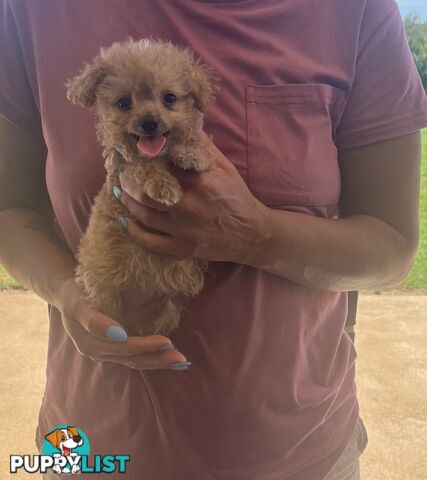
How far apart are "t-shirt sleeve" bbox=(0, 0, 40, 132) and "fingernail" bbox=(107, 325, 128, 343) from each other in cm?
35

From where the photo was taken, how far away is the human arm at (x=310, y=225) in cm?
68

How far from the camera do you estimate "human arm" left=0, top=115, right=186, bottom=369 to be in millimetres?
705

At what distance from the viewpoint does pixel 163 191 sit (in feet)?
2.12

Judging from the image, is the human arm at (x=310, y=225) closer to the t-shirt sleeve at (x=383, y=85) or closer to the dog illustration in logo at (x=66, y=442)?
the t-shirt sleeve at (x=383, y=85)

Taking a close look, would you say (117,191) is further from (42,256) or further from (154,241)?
(42,256)

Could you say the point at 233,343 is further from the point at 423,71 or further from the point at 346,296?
the point at 423,71

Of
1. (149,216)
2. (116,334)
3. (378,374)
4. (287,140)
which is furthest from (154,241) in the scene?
(378,374)

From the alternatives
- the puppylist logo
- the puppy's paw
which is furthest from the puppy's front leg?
the puppylist logo

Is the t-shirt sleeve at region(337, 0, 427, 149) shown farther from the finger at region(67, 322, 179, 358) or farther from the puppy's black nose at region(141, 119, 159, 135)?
the finger at region(67, 322, 179, 358)

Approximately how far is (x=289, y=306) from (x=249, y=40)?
1.29ft

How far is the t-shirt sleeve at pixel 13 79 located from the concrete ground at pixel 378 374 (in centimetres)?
97

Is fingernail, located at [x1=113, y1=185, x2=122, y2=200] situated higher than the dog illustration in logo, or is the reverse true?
fingernail, located at [x1=113, y1=185, x2=122, y2=200]

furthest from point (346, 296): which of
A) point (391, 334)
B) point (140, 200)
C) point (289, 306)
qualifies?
point (391, 334)

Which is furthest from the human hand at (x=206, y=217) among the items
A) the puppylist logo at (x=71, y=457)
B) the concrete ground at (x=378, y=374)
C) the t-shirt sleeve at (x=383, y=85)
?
the concrete ground at (x=378, y=374)
